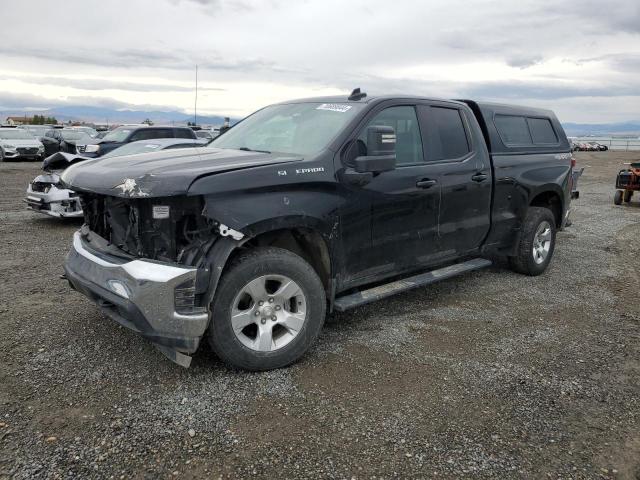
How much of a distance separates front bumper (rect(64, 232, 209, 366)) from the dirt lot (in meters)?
0.36

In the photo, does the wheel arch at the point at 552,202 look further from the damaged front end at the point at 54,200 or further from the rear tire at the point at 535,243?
the damaged front end at the point at 54,200

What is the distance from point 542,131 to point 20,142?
2312 cm

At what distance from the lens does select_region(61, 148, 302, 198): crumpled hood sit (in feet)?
10.2

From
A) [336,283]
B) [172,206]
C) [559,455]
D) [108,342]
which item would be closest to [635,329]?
[559,455]

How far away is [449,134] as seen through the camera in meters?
4.88

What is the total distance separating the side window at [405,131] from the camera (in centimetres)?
436

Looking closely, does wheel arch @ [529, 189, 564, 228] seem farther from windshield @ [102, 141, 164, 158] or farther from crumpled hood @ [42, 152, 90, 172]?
crumpled hood @ [42, 152, 90, 172]

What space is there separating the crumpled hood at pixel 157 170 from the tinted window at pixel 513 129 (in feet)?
9.04

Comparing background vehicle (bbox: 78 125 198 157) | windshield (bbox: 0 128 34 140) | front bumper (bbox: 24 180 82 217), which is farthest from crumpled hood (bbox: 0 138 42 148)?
front bumper (bbox: 24 180 82 217)

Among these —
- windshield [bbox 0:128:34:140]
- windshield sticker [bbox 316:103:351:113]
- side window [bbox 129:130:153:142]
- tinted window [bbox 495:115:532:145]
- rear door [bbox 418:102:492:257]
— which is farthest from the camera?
windshield [bbox 0:128:34:140]

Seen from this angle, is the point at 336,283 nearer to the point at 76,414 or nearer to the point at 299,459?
the point at 299,459

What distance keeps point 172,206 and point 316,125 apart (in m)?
1.51

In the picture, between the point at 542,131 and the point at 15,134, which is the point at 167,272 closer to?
the point at 542,131

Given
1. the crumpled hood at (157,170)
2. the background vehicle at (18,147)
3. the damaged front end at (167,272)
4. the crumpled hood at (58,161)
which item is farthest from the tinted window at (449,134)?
the background vehicle at (18,147)
